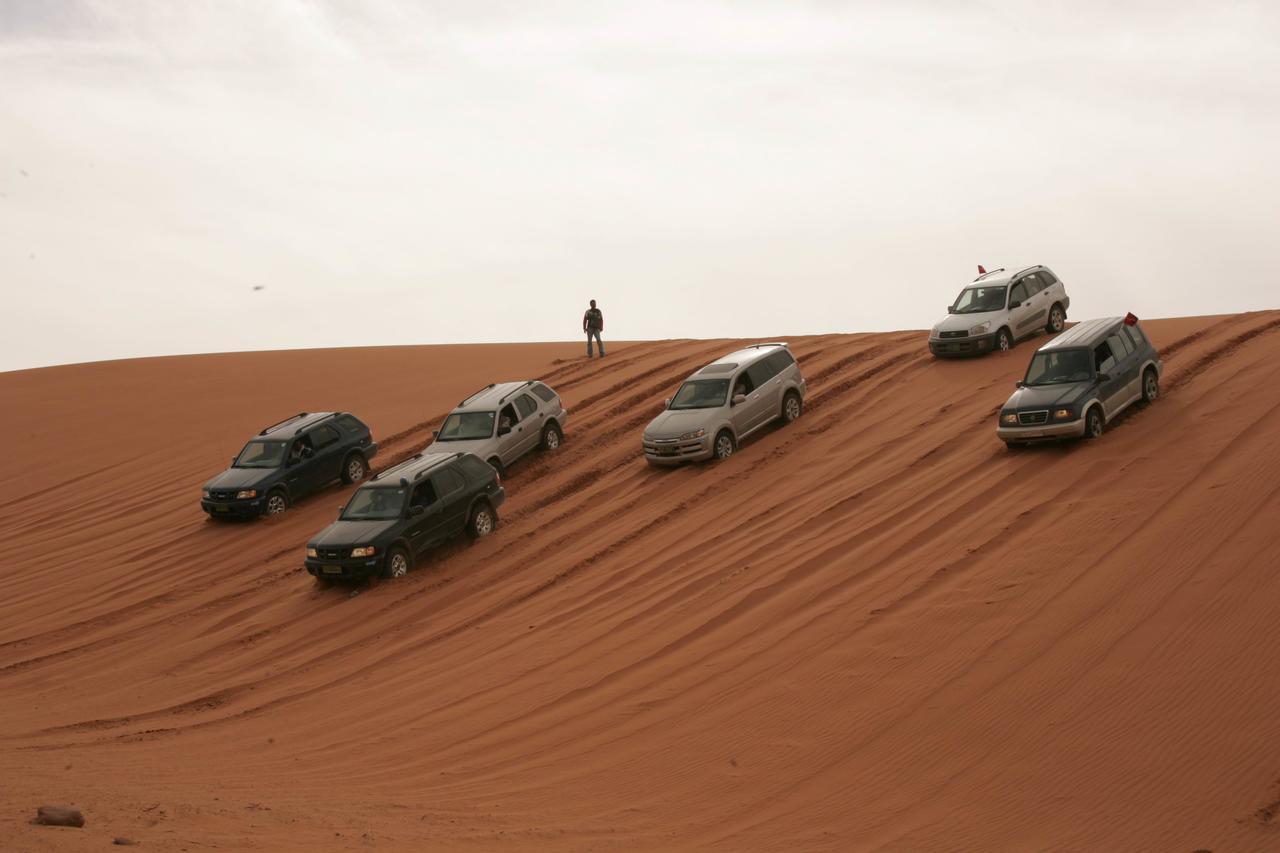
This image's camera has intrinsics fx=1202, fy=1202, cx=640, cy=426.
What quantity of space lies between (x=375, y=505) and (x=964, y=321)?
13.0 m

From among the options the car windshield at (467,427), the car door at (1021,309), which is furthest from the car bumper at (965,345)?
the car windshield at (467,427)

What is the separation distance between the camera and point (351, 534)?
18312mm

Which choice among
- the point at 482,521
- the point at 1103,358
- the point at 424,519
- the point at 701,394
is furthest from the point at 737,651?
the point at 701,394

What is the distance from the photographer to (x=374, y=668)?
15297 millimetres

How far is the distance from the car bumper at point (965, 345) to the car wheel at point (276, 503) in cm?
1361

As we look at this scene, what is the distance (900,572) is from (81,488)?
19.1 metres

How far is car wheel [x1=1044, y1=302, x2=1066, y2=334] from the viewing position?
25.8m

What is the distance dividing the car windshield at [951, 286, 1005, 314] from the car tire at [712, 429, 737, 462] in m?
6.98

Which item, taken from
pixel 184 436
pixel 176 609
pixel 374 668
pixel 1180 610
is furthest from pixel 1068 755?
pixel 184 436

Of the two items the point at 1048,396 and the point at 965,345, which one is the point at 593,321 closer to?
the point at 965,345

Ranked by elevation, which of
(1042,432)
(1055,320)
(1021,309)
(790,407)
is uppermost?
(1021,309)

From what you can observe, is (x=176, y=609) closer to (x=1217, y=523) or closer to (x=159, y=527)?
(x=159, y=527)

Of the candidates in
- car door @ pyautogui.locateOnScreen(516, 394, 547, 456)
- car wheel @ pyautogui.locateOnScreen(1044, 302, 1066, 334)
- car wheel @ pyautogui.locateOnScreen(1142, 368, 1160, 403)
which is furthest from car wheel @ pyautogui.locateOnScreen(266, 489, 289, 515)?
car wheel @ pyautogui.locateOnScreen(1044, 302, 1066, 334)

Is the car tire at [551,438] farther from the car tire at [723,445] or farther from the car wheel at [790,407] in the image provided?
the car wheel at [790,407]
